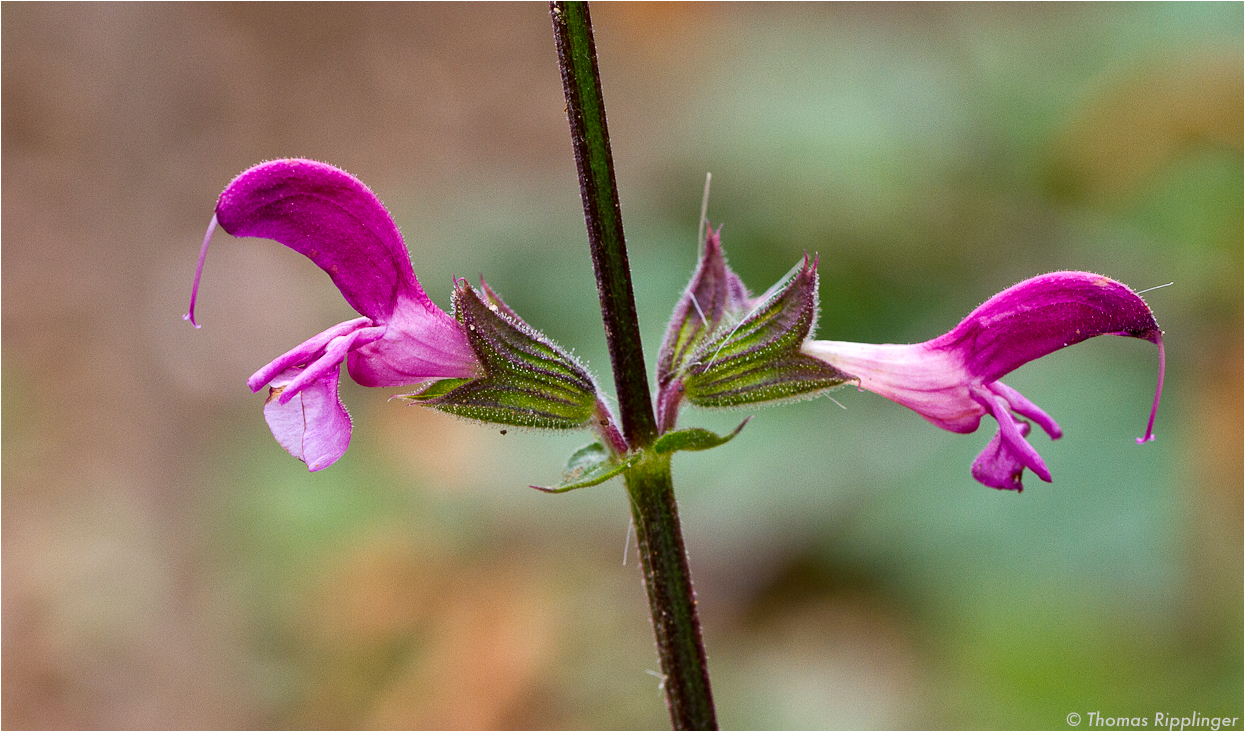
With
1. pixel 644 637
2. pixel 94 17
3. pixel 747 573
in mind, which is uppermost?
pixel 94 17

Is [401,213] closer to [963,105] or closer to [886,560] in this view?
[963,105]

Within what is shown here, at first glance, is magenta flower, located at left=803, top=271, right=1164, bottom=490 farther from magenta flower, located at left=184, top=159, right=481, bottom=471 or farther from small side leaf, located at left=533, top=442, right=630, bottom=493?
magenta flower, located at left=184, top=159, right=481, bottom=471

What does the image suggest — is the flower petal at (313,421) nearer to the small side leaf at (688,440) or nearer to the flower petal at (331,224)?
the flower petal at (331,224)

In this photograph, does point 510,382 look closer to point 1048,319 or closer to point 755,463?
point 1048,319

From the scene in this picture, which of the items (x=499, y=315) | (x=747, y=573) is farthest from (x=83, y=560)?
(x=499, y=315)

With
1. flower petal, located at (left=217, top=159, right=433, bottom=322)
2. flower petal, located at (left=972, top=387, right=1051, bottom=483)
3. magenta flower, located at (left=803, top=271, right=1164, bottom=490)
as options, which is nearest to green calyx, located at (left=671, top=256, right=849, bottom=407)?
magenta flower, located at (left=803, top=271, right=1164, bottom=490)

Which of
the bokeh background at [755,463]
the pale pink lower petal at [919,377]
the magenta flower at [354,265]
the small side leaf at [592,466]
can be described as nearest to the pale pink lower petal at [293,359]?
the magenta flower at [354,265]
